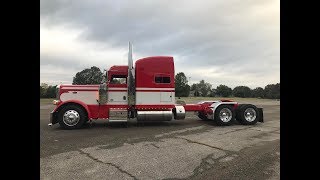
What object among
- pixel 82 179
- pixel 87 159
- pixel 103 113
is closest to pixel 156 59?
pixel 103 113

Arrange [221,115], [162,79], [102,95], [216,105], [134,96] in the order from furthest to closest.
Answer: [216,105], [221,115], [162,79], [134,96], [102,95]

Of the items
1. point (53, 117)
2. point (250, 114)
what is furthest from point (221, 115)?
point (53, 117)

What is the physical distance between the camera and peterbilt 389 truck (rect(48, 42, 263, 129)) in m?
12.6

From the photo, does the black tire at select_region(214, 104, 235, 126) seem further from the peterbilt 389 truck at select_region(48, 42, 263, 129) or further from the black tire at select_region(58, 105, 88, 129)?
the black tire at select_region(58, 105, 88, 129)

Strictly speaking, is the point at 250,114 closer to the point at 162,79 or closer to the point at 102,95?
the point at 162,79

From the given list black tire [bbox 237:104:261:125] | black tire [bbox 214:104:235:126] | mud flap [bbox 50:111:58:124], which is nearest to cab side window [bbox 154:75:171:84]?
black tire [bbox 214:104:235:126]

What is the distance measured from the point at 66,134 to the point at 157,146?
423 centimetres

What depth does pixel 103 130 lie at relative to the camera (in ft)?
38.8

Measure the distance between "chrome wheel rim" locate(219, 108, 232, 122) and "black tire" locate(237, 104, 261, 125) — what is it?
0.55m

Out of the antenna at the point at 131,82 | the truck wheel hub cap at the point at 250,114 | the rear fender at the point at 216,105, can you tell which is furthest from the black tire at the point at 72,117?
the truck wheel hub cap at the point at 250,114

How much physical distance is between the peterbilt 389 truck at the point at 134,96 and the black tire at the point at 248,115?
0.23ft

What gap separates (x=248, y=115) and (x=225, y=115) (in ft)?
3.97

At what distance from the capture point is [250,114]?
45.6 feet
